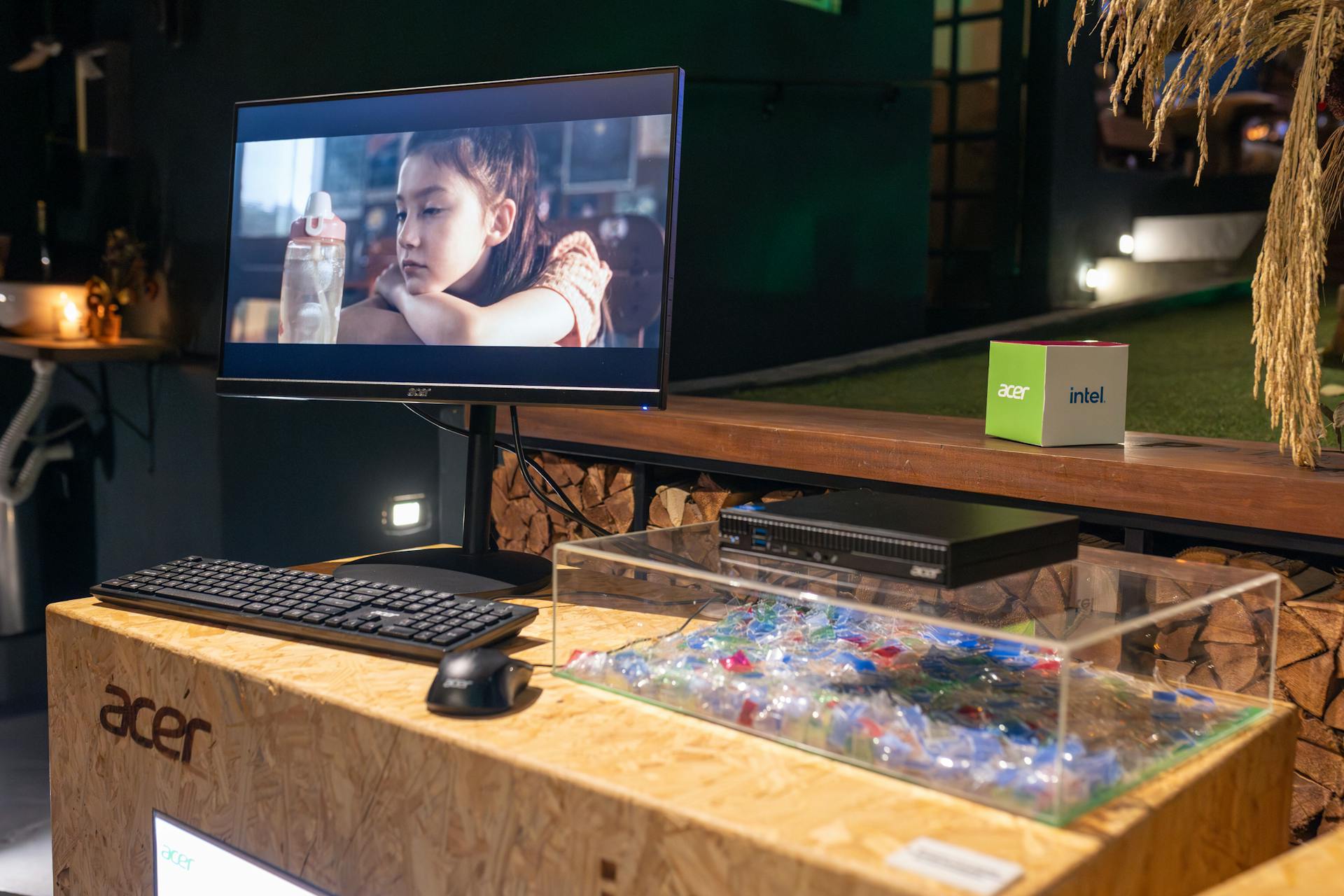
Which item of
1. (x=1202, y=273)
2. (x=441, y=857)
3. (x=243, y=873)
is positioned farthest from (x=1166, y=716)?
(x=1202, y=273)

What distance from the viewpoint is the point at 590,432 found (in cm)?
170

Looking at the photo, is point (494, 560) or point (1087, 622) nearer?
point (1087, 622)

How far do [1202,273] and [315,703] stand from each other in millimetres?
2225

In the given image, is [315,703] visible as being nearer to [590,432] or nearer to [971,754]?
[971,754]

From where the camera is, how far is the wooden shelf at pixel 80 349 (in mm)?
2678

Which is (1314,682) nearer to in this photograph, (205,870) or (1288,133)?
(1288,133)

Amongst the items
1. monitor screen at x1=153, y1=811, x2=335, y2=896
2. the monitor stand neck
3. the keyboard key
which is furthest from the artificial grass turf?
monitor screen at x1=153, y1=811, x2=335, y2=896

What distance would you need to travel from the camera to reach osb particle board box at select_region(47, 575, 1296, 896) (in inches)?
26.6

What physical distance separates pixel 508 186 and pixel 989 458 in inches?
24.5

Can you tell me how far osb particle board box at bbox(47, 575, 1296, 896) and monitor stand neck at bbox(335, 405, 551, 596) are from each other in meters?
0.14

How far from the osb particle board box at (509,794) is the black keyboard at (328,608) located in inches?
0.8

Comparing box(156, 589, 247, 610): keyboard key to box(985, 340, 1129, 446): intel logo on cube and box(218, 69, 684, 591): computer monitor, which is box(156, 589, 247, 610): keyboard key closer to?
box(218, 69, 684, 591): computer monitor

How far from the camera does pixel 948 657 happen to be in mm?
915

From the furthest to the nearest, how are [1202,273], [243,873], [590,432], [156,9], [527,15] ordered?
[527,15] → [156,9] → [1202,273] → [590,432] → [243,873]
